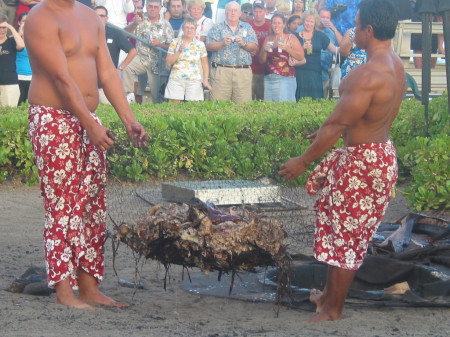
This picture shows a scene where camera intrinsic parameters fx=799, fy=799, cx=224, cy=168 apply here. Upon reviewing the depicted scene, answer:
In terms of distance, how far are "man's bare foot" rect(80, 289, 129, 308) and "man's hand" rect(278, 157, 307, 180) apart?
1392mm

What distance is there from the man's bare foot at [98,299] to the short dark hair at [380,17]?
2.39 metres

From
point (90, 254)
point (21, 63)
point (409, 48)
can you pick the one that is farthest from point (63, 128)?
point (409, 48)

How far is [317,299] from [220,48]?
339 inches

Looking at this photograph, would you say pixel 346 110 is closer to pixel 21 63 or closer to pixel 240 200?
pixel 240 200

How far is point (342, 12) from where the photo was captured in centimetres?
1484

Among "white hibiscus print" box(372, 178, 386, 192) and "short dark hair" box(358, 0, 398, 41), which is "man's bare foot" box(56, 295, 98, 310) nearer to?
"white hibiscus print" box(372, 178, 386, 192)

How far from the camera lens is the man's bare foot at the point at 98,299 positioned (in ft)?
17.2

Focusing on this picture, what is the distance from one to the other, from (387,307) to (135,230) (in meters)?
1.72

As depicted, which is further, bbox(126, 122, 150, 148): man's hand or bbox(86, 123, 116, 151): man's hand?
bbox(126, 122, 150, 148): man's hand

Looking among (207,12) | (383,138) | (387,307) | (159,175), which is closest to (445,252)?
(387,307)

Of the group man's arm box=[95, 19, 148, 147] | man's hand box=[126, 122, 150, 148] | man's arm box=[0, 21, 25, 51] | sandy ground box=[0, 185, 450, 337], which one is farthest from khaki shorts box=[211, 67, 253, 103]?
man's hand box=[126, 122, 150, 148]

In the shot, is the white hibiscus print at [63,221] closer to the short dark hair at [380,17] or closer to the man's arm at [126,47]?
the short dark hair at [380,17]

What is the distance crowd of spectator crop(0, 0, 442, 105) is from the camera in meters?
13.1

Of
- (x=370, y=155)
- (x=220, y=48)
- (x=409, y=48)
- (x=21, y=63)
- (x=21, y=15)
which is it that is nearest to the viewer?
(x=370, y=155)
